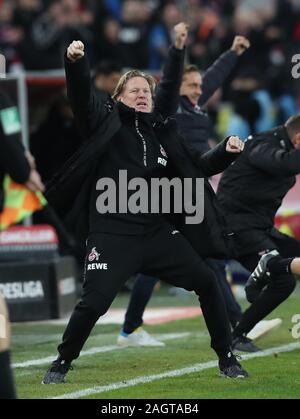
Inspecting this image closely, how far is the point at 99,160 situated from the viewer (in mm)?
8141

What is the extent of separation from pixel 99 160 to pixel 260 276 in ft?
5.71

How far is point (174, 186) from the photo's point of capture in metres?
8.24

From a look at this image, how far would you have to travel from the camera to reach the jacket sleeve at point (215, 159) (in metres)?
8.06

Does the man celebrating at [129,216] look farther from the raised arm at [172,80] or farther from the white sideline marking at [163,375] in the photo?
the raised arm at [172,80]

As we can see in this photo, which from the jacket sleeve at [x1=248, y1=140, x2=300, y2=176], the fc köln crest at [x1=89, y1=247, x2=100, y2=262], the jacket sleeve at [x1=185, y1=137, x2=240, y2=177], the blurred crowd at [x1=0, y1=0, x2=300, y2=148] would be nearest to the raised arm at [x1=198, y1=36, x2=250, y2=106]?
the jacket sleeve at [x1=248, y1=140, x2=300, y2=176]

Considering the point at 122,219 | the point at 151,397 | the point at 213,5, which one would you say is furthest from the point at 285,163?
the point at 213,5

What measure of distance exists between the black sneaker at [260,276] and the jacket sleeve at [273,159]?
0.62 metres

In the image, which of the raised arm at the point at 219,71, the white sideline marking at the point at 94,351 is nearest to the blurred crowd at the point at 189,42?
the raised arm at the point at 219,71

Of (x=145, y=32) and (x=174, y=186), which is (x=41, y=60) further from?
(x=174, y=186)

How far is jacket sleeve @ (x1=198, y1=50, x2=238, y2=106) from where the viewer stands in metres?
11.0

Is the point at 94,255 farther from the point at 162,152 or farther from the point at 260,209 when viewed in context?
the point at 260,209

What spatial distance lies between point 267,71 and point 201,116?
8332 millimetres

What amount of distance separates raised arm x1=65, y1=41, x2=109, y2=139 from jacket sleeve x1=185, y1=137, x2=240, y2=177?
2.45ft

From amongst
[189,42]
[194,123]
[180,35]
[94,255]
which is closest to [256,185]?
[194,123]
